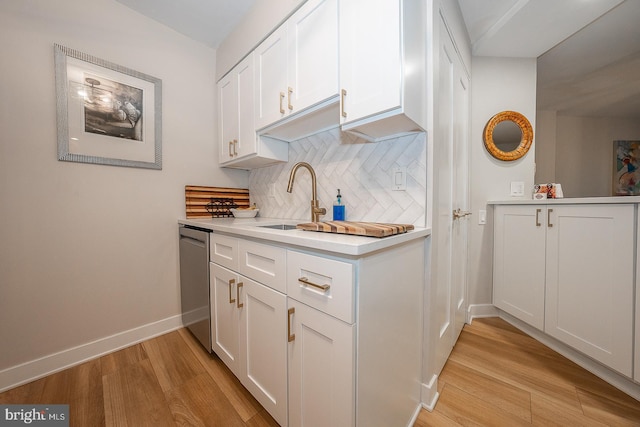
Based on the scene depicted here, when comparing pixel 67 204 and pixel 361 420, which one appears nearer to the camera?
pixel 361 420

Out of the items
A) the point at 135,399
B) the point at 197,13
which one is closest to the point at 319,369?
the point at 135,399

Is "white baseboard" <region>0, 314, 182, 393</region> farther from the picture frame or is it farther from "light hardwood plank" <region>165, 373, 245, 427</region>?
the picture frame

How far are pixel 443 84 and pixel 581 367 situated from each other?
2030 mm

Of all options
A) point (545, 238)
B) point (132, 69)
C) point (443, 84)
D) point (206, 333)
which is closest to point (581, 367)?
point (545, 238)

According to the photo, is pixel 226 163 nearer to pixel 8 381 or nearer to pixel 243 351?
pixel 243 351

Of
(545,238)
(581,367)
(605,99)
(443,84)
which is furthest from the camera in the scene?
(605,99)

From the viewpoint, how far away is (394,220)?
131 centimetres

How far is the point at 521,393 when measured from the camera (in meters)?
1.30

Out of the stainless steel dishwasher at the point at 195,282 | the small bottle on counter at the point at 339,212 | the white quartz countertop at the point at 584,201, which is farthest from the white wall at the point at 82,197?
the white quartz countertop at the point at 584,201

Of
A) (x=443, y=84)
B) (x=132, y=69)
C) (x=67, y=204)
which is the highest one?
(x=132, y=69)

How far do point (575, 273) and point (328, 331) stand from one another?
1.79 meters

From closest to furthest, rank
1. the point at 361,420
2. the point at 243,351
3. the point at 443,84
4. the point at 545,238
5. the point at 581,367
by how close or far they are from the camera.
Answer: the point at 361,420 → the point at 243,351 → the point at 443,84 → the point at 581,367 → the point at 545,238

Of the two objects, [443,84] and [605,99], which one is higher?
[605,99]

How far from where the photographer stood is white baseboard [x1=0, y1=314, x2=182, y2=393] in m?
1.36
